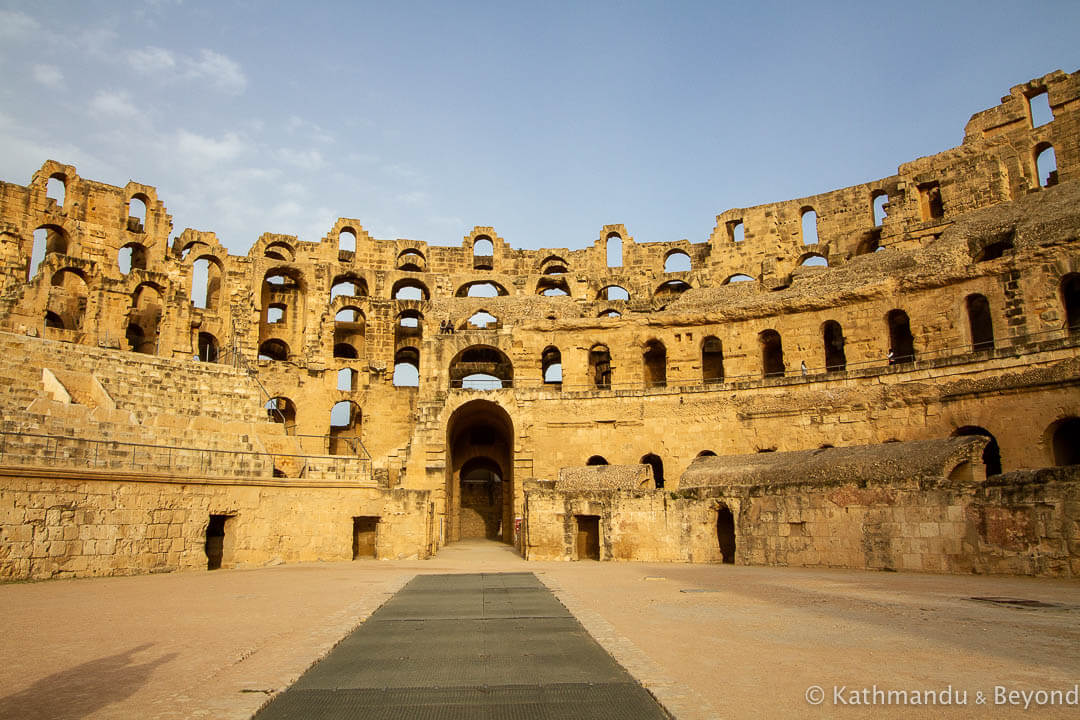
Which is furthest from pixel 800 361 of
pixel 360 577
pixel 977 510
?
pixel 360 577

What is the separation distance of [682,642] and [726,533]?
1110 centimetres

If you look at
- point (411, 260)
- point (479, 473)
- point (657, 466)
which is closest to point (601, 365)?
point (657, 466)

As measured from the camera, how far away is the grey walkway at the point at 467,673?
207 inches

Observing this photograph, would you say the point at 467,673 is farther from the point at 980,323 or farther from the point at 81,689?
the point at 980,323

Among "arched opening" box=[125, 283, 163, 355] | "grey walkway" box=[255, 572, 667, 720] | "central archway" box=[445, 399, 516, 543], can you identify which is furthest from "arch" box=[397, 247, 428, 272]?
"grey walkway" box=[255, 572, 667, 720]

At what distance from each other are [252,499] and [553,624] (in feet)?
38.7

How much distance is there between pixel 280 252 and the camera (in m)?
39.6

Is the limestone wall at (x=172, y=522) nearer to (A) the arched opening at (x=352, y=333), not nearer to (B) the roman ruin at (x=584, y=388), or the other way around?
(B) the roman ruin at (x=584, y=388)

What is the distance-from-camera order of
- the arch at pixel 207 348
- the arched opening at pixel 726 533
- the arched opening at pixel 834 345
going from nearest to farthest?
the arched opening at pixel 726 533 < the arched opening at pixel 834 345 < the arch at pixel 207 348

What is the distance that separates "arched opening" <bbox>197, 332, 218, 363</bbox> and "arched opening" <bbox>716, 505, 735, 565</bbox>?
27.2 m

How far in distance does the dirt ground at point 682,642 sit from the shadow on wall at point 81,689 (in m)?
0.02

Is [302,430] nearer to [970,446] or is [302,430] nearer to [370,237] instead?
[370,237]

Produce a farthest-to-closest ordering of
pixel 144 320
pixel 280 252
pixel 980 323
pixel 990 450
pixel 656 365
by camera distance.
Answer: pixel 280 252
pixel 144 320
pixel 656 365
pixel 980 323
pixel 990 450

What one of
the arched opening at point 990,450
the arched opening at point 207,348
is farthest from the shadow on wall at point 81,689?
the arched opening at point 207,348
